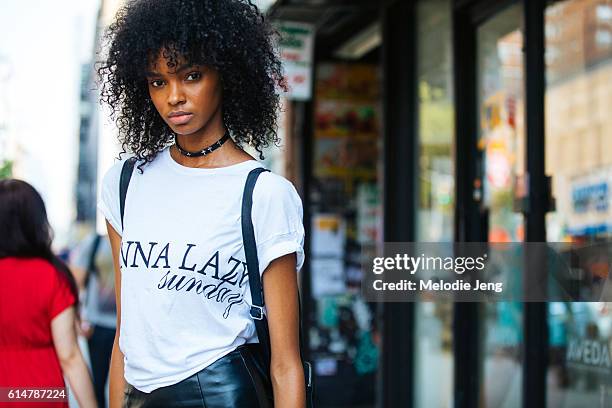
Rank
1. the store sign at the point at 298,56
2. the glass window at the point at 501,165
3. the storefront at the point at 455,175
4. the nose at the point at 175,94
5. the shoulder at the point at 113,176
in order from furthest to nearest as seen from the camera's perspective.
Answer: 1. the store sign at the point at 298,56
2. the glass window at the point at 501,165
3. the storefront at the point at 455,175
4. the shoulder at the point at 113,176
5. the nose at the point at 175,94

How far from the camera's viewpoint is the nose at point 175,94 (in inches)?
78.6

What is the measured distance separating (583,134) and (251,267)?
9.44ft

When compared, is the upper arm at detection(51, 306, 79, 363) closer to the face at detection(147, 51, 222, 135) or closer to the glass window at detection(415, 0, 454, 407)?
the face at detection(147, 51, 222, 135)

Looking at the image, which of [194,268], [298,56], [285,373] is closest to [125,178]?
[194,268]

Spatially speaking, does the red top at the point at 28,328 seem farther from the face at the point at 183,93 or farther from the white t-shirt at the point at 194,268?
the face at the point at 183,93

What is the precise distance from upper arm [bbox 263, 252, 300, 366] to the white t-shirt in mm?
31

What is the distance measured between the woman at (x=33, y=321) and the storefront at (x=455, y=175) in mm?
2342

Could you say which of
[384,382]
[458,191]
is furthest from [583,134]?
[384,382]

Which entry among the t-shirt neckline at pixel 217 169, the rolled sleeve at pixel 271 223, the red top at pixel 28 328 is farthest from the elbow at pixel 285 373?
the red top at pixel 28 328

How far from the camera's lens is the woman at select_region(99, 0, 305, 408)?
75.4 inches

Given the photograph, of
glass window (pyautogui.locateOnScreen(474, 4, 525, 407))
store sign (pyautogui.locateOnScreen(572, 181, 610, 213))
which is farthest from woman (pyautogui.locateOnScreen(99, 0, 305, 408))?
glass window (pyautogui.locateOnScreen(474, 4, 525, 407))

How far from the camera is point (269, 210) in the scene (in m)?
1.94

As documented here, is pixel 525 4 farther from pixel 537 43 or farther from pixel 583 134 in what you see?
pixel 583 134

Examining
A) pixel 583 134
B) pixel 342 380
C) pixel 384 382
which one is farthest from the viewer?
pixel 342 380
